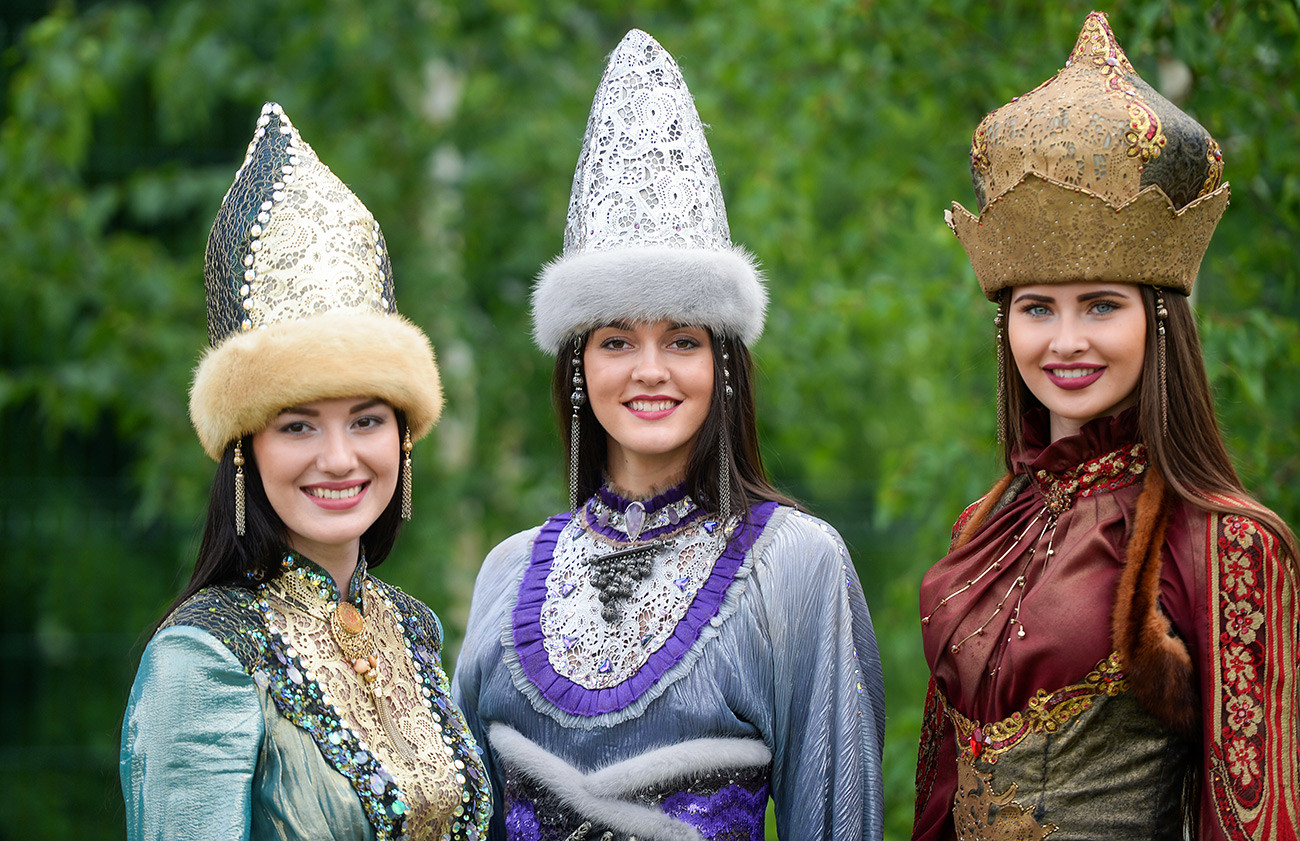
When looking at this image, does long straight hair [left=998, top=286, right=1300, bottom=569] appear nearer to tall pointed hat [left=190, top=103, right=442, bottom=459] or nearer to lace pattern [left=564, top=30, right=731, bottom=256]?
lace pattern [left=564, top=30, right=731, bottom=256]

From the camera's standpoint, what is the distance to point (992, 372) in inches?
193

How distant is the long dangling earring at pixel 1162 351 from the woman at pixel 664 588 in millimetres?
754

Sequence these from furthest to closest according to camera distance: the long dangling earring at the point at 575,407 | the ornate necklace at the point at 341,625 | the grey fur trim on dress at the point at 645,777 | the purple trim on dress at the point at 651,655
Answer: the long dangling earring at the point at 575,407
the purple trim on dress at the point at 651,655
the grey fur trim on dress at the point at 645,777
the ornate necklace at the point at 341,625

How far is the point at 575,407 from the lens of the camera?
3.28 metres

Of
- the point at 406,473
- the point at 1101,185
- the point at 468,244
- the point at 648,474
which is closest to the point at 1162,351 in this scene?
the point at 1101,185

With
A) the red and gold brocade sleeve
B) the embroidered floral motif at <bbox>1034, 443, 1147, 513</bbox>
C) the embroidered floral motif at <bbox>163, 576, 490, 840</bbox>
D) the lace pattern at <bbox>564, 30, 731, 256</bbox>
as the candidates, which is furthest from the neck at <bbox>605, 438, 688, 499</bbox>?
the red and gold brocade sleeve

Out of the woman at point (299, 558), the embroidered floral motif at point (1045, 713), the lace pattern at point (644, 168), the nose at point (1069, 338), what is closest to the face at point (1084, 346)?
the nose at point (1069, 338)

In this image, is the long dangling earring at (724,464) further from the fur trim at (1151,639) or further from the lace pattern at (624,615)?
the fur trim at (1151,639)

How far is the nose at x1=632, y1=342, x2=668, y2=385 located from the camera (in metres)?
3.07

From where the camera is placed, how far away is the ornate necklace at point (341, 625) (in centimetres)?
275

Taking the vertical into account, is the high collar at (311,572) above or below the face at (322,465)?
below

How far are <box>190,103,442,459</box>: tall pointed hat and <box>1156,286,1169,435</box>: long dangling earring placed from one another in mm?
1477

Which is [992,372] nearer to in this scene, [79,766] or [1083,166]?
[1083,166]

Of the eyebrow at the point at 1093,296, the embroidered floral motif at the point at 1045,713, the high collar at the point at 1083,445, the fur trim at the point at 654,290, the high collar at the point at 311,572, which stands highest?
the fur trim at the point at 654,290
